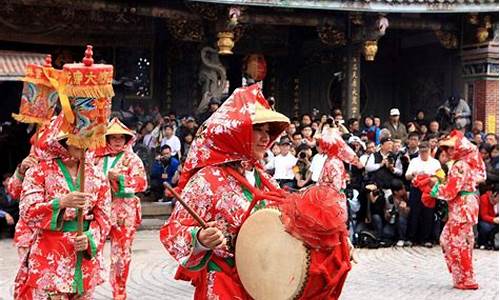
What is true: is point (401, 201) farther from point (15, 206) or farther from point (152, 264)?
point (15, 206)

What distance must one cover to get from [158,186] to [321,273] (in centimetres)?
1013

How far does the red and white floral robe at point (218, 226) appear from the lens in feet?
12.2

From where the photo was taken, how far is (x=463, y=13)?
1616 cm

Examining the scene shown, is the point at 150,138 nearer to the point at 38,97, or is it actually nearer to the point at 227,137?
the point at 38,97

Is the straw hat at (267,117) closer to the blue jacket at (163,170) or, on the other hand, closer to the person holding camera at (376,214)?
the person holding camera at (376,214)

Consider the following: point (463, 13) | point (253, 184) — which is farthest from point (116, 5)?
point (253, 184)

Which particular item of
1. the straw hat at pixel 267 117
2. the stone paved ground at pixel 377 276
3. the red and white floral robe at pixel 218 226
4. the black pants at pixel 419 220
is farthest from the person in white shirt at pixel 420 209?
the red and white floral robe at pixel 218 226

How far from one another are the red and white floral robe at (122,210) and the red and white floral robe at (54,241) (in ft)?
7.14

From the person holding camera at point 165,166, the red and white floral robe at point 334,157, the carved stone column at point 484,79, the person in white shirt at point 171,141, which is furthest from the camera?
the carved stone column at point 484,79

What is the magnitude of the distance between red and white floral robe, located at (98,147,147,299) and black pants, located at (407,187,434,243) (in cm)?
535

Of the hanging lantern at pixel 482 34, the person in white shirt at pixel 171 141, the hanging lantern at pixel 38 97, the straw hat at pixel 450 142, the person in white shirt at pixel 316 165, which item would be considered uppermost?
the hanging lantern at pixel 482 34

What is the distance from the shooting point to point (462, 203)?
8.23 m

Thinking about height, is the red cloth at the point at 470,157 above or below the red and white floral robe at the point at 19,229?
above

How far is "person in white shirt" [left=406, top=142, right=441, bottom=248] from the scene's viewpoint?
1109cm
